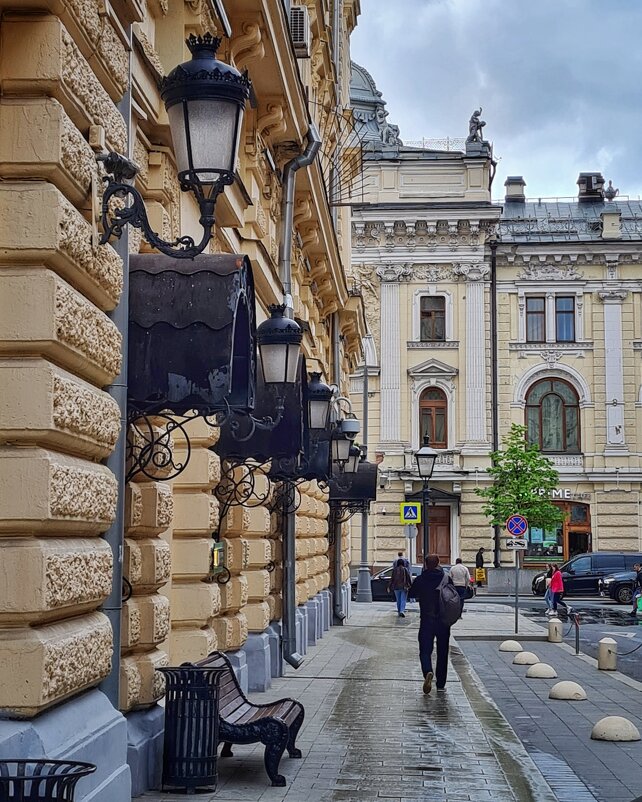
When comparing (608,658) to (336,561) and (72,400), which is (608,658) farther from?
(72,400)

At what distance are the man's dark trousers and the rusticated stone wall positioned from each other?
9.07 metres

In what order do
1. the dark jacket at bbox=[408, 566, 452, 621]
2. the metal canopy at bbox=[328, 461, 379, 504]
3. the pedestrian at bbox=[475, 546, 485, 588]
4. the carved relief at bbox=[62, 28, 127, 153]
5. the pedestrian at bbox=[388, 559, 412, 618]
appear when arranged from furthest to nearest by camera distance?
the pedestrian at bbox=[475, 546, 485, 588] → the pedestrian at bbox=[388, 559, 412, 618] → the metal canopy at bbox=[328, 461, 379, 504] → the dark jacket at bbox=[408, 566, 452, 621] → the carved relief at bbox=[62, 28, 127, 153]

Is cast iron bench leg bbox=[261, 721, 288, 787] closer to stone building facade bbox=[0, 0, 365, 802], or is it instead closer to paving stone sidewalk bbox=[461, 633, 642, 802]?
stone building facade bbox=[0, 0, 365, 802]

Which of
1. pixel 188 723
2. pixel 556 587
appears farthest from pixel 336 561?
pixel 188 723

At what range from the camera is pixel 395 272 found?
47656 millimetres

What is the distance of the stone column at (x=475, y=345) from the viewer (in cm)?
4734

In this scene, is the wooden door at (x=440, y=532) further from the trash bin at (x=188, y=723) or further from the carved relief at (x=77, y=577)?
the carved relief at (x=77, y=577)

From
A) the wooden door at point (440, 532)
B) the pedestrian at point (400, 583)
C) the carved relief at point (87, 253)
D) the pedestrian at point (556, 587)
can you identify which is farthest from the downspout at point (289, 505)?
the wooden door at point (440, 532)

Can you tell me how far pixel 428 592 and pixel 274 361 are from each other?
4.83 metres

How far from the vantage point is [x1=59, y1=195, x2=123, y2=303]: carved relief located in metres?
5.90

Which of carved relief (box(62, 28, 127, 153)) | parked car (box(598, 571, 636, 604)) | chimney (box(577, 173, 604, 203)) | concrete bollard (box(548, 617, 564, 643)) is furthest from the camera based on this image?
chimney (box(577, 173, 604, 203))

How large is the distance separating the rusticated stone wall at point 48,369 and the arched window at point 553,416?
42.6 meters

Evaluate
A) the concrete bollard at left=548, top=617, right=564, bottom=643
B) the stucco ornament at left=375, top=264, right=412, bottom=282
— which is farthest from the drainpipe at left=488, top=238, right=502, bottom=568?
the concrete bollard at left=548, top=617, right=564, bottom=643

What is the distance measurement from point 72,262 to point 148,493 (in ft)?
9.46
